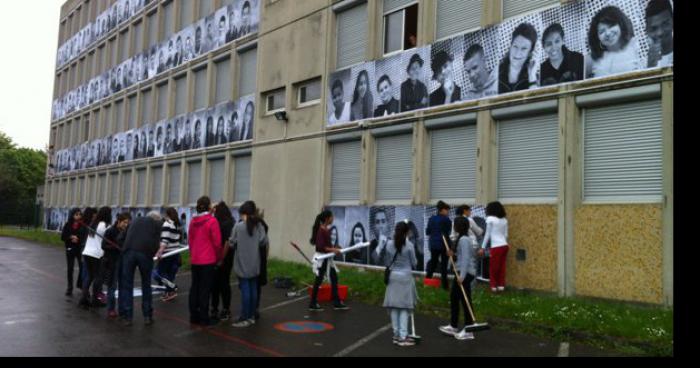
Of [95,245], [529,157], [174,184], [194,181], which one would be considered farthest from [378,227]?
[174,184]

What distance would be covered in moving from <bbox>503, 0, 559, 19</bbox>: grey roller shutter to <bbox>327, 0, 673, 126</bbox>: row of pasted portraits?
290 millimetres

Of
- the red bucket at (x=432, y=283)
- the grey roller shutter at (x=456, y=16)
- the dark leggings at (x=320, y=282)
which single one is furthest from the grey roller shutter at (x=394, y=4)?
A: the dark leggings at (x=320, y=282)

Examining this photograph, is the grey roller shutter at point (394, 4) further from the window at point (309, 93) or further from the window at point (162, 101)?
the window at point (162, 101)

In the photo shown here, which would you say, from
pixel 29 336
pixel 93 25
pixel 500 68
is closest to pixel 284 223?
pixel 500 68

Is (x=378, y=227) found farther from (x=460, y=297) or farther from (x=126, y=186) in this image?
(x=126, y=186)

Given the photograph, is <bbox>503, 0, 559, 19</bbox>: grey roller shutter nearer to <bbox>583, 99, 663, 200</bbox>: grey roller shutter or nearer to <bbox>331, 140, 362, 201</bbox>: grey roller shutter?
<bbox>583, 99, 663, 200</bbox>: grey roller shutter

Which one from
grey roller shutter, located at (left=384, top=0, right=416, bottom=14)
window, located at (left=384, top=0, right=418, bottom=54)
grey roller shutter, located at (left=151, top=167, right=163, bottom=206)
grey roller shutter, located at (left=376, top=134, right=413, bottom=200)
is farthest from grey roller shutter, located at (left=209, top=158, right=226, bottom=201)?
grey roller shutter, located at (left=384, top=0, right=416, bottom=14)

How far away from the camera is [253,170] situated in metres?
21.2

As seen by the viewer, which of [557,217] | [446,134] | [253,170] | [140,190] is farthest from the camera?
[140,190]

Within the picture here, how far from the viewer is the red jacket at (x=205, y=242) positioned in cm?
946

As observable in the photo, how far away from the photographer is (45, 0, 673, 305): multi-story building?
35.0ft
